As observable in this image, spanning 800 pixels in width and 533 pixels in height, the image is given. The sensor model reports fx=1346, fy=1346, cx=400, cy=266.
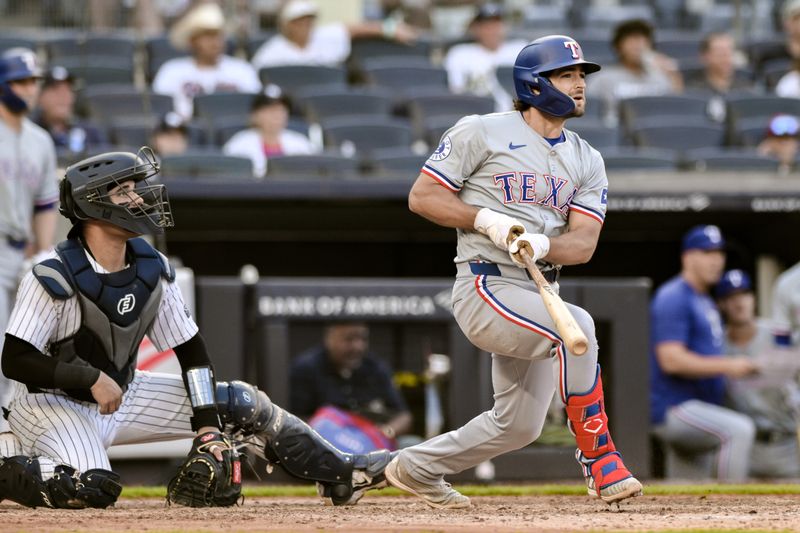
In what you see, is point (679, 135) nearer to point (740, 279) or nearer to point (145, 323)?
point (740, 279)

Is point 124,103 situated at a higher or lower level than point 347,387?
higher

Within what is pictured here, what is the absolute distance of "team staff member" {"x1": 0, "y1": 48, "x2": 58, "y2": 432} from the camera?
5973 millimetres

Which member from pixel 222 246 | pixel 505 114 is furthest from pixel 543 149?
pixel 222 246

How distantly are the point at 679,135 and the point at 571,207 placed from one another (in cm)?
495

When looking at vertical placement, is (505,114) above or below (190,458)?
above

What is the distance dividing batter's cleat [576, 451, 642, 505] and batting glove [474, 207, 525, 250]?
2.30 feet

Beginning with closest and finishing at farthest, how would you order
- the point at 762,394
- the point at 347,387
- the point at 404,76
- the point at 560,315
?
the point at 560,315 → the point at 347,387 → the point at 762,394 → the point at 404,76

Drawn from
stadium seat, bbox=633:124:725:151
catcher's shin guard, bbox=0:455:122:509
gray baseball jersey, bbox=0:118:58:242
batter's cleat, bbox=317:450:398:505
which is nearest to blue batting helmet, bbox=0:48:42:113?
gray baseball jersey, bbox=0:118:58:242

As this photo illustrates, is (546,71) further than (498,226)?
A: Yes

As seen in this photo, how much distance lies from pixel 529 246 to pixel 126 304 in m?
1.26

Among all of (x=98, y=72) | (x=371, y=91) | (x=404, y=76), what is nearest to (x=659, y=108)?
(x=404, y=76)

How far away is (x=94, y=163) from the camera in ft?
14.0

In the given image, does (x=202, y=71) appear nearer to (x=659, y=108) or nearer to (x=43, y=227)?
(x=659, y=108)

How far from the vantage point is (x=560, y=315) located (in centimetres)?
386
